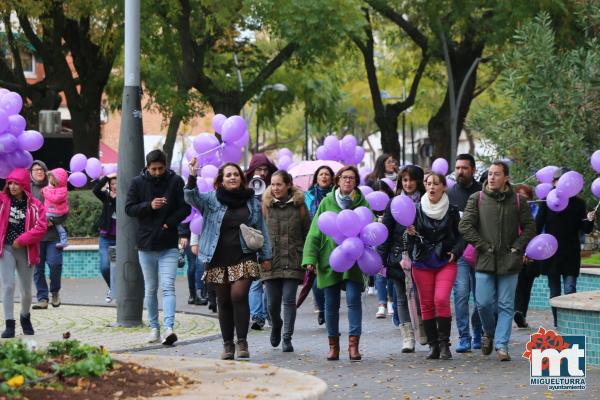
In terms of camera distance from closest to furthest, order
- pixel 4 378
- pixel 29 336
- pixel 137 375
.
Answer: pixel 4 378, pixel 137 375, pixel 29 336

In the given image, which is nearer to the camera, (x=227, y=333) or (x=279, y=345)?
(x=227, y=333)

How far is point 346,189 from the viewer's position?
13000mm

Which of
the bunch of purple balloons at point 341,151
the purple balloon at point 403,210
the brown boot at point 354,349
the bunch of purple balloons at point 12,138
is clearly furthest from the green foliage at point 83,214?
the purple balloon at point 403,210

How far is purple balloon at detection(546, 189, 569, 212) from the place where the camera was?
14.3 meters

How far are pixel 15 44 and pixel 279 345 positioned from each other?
2450 cm

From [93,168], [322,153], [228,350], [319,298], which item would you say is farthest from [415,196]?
[93,168]

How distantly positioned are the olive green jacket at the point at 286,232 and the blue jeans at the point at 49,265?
529cm

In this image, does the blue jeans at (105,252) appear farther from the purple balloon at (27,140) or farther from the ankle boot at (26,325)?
the purple balloon at (27,140)

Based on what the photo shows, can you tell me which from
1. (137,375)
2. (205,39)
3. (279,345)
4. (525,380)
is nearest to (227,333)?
(279,345)

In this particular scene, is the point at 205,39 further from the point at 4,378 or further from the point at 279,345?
the point at 4,378

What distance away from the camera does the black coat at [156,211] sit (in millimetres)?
13781

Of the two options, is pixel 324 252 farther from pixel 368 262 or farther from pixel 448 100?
pixel 448 100

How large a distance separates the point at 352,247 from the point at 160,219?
218 centimetres

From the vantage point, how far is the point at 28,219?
1453 cm
